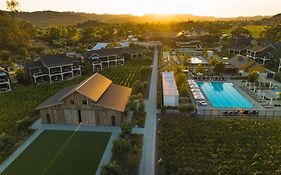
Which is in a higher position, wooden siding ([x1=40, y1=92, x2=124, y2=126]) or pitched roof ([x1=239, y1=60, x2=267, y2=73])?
pitched roof ([x1=239, y1=60, x2=267, y2=73])

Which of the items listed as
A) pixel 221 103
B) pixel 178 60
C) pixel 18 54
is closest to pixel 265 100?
pixel 221 103

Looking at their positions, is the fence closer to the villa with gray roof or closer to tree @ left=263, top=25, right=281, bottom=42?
the villa with gray roof

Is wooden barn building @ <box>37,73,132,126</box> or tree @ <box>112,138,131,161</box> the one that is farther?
wooden barn building @ <box>37,73,132,126</box>

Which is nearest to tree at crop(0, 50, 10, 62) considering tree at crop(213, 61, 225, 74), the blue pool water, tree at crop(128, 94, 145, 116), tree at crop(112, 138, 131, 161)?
tree at crop(128, 94, 145, 116)

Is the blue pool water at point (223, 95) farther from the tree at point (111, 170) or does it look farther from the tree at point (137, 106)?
the tree at point (111, 170)

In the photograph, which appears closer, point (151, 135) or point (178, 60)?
point (151, 135)

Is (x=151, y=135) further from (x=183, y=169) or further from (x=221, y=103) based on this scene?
(x=221, y=103)

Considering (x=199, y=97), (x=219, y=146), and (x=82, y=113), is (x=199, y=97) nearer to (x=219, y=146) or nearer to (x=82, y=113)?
(x=219, y=146)
